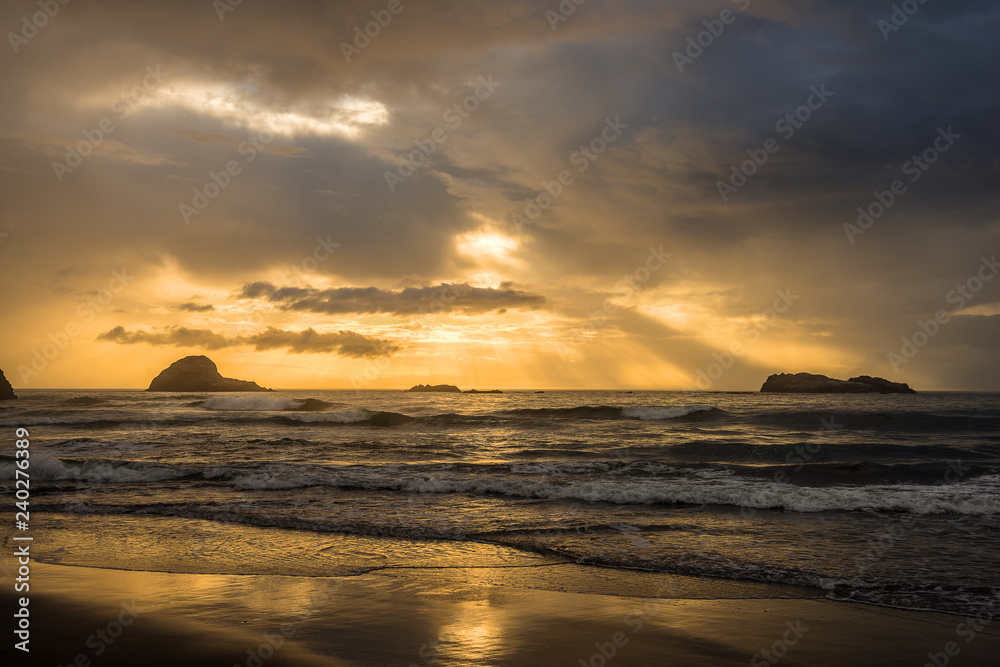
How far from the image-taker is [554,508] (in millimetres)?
14195

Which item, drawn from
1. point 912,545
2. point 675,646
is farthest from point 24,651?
point 912,545

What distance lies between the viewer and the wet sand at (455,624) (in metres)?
5.66

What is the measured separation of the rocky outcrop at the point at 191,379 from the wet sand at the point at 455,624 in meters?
161

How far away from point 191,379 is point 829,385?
545 feet

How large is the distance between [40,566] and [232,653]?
5.48 m

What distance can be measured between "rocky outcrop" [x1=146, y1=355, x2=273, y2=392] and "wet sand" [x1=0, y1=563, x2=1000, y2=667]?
16097 centimetres

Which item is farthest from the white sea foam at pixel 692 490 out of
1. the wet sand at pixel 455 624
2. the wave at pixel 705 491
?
the wet sand at pixel 455 624

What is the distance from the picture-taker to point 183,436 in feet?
110

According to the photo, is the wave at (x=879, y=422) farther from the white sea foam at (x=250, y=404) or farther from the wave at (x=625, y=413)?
the white sea foam at (x=250, y=404)

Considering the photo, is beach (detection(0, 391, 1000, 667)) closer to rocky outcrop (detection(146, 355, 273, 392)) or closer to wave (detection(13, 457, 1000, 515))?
wave (detection(13, 457, 1000, 515))

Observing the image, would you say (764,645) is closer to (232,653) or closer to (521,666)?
(521,666)

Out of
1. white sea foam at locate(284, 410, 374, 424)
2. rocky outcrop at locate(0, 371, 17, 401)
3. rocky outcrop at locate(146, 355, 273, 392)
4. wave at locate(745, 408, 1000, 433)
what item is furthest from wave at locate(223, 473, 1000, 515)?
rocky outcrop at locate(146, 355, 273, 392)

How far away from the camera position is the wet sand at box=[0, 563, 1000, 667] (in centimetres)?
566

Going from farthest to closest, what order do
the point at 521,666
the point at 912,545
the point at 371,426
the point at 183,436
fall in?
the point at 371,426
the point at 183,436
the point at 912,545
the point at 521,666
